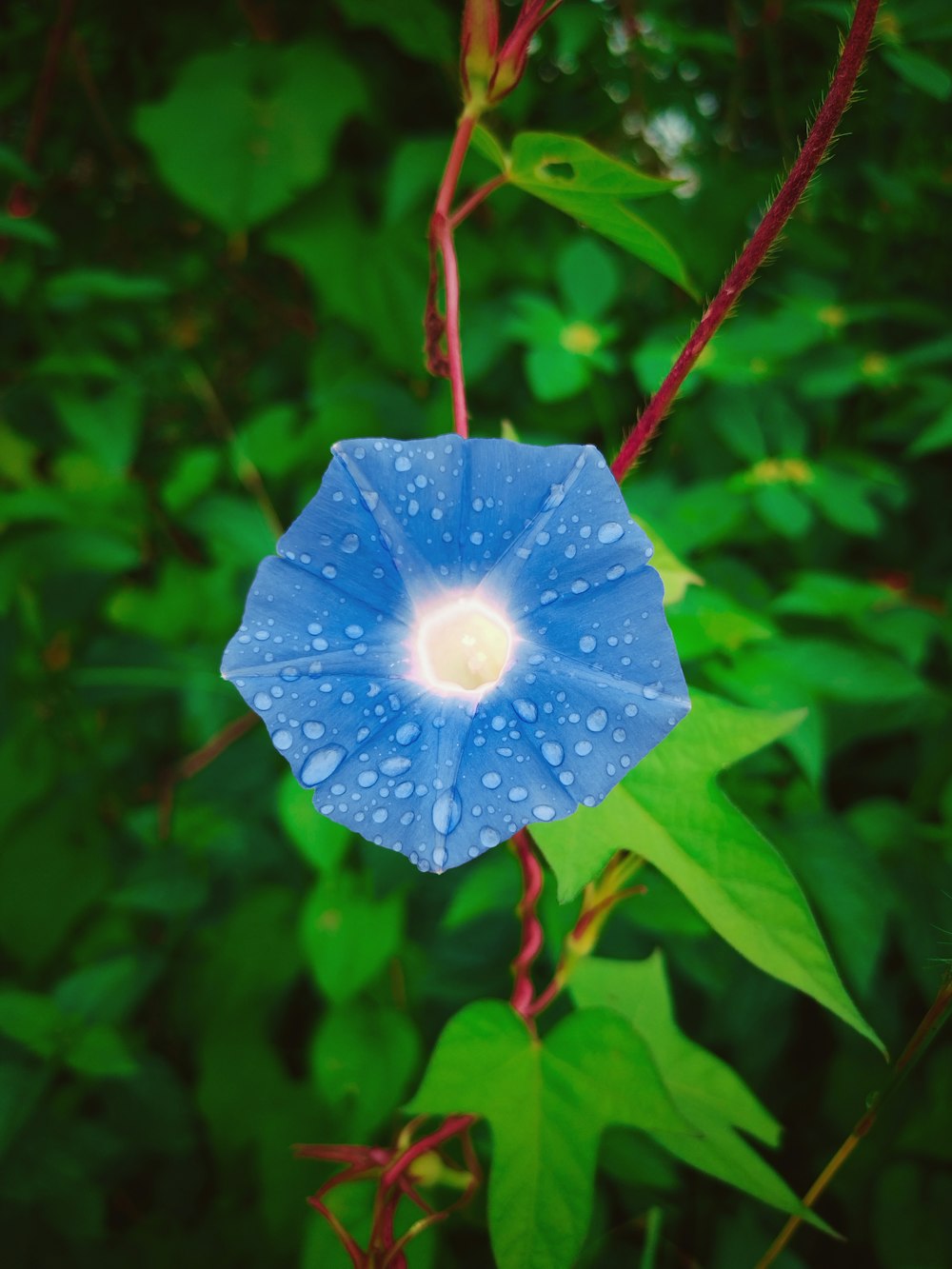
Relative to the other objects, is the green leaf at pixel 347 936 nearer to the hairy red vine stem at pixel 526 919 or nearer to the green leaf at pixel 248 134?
the hairy red vine stem at pixel 526 919

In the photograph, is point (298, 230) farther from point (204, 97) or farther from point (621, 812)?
point (621, 812)

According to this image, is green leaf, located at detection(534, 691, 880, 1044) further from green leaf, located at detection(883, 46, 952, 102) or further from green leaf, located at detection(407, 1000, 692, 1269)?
green leaf, located at detection(883, 46, 952, 102)

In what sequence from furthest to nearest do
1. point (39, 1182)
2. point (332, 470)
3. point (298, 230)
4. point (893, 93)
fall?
point (893, 93) → point (298, 230) → point (39, 1182) → point (332, 470)

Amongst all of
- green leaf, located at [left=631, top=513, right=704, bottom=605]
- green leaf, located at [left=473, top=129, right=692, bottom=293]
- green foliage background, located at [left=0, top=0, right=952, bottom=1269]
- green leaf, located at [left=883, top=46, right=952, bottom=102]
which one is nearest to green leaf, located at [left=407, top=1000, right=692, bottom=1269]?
green foliage background, located at [left=0, top=0, right=952, bottom=1269]

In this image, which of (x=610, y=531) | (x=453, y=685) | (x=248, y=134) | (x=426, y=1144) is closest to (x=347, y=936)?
(x=426, y=1144)

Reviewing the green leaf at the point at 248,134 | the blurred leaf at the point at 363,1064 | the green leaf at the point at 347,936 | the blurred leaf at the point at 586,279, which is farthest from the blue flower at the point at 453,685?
the green leaf at the point at 248,134

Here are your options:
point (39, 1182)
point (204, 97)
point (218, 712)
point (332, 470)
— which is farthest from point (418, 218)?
point (39, 1182)
